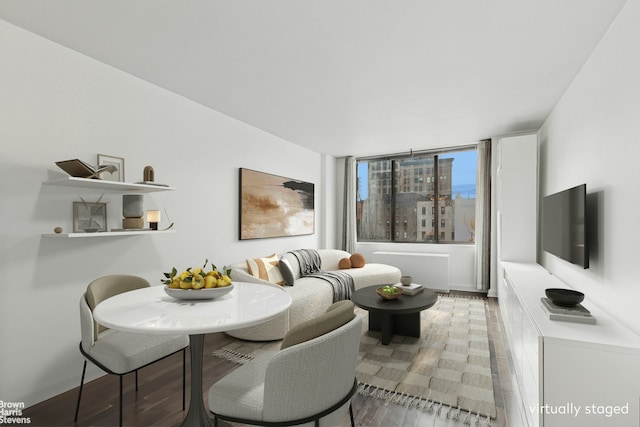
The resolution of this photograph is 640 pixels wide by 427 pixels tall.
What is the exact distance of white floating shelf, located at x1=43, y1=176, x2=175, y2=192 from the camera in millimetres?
2199

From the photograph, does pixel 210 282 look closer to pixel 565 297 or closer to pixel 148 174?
pixel 148 174

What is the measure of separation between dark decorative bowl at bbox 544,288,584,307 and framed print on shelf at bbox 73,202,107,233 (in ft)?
10.8

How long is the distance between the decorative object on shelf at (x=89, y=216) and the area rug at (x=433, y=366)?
61.6 inches

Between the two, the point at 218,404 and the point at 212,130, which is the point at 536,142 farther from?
the point at 218,404

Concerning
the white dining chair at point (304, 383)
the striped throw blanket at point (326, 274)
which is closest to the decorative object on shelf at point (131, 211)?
the white dining chair at point (304, 383)

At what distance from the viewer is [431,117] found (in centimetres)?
412

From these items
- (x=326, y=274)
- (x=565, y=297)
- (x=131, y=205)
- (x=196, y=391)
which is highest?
(x=131, y=205)

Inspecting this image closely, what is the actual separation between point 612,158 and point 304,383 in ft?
7.97

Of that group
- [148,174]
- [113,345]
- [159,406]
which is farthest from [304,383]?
[148,174]

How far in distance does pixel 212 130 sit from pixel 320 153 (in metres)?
2.82

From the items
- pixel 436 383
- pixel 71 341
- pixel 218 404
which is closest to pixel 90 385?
pixel 71 341

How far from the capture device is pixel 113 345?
196cm

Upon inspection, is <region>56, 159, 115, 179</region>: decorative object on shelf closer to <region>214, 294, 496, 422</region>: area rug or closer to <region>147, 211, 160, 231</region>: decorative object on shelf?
<region>147, 211, 160, 231</region>: decorative object on shelf

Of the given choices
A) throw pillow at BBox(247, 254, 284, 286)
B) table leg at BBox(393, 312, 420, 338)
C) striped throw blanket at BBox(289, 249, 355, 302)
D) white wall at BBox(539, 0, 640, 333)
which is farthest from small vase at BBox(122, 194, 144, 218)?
white wall at BBox(539, 0, 640, 333)
